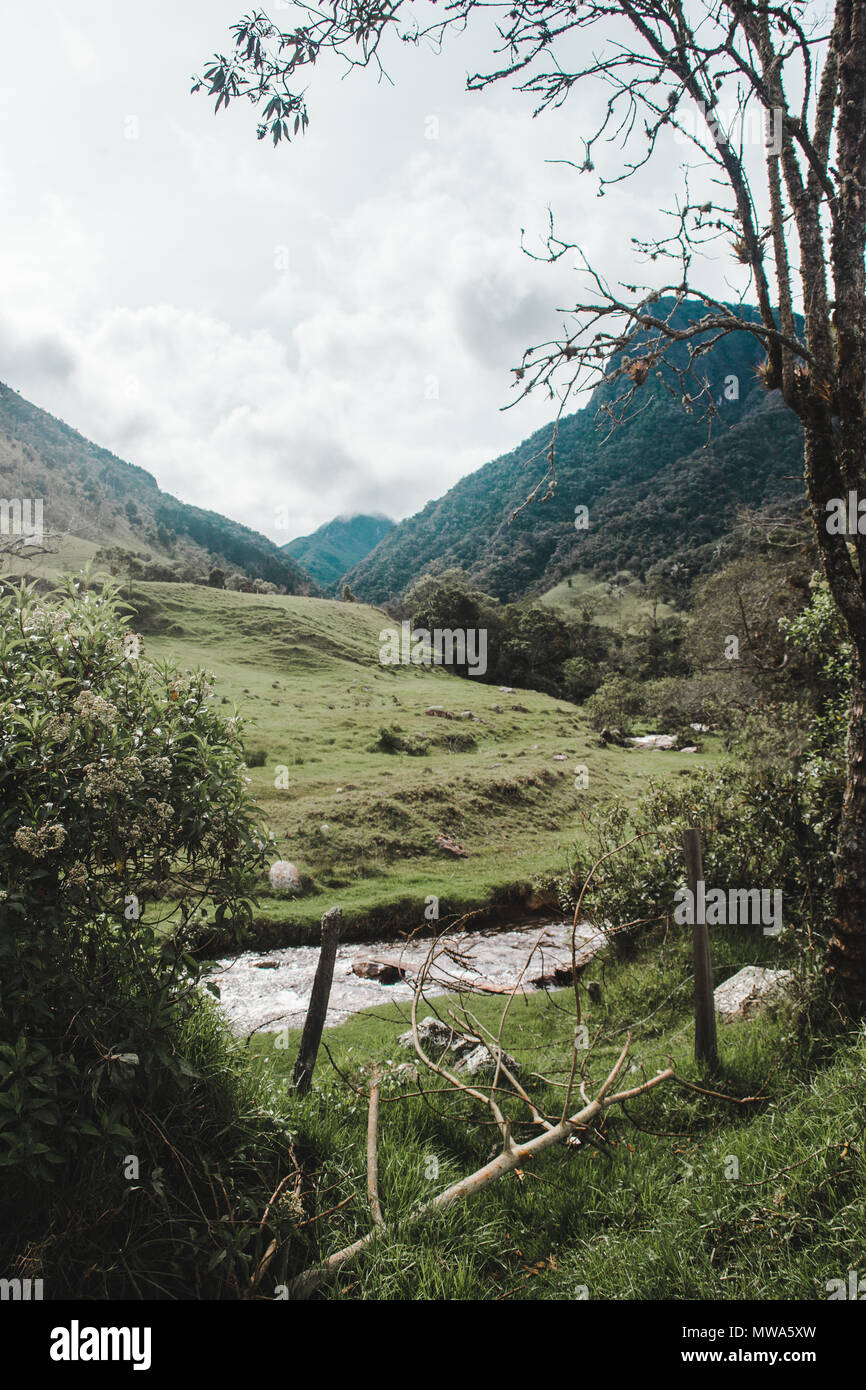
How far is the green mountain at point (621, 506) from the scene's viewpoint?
117 m

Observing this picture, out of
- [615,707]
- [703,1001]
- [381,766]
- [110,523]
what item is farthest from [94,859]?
[110,523]

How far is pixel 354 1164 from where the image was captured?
448 cm

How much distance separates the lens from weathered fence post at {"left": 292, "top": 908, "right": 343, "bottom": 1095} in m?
6.00

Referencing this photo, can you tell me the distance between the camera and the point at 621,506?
13625cm

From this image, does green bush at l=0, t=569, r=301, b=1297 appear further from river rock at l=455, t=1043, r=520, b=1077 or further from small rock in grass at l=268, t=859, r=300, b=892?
small rock in grass at l=268, t=859, r=300, b=892

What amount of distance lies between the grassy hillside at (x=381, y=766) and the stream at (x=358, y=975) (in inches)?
47.4

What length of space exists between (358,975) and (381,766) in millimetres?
15892

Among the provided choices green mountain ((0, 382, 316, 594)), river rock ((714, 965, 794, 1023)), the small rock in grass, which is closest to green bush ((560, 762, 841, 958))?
river rock ((714, 965, 794, 1023))

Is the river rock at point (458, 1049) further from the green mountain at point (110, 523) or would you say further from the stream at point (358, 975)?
the green mountain at point (110, 523)

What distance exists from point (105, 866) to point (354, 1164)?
263 cm

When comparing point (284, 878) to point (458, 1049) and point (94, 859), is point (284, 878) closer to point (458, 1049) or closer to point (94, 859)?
point (458, 1049)

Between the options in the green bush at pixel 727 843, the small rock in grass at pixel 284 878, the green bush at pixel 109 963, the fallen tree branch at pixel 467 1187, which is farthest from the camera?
the small rock in grass at pixel 284 878

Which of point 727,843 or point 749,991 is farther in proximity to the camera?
point 727,843

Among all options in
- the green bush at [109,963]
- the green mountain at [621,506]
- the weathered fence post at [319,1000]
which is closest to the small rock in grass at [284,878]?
the weathered fence post at [319,1000]
